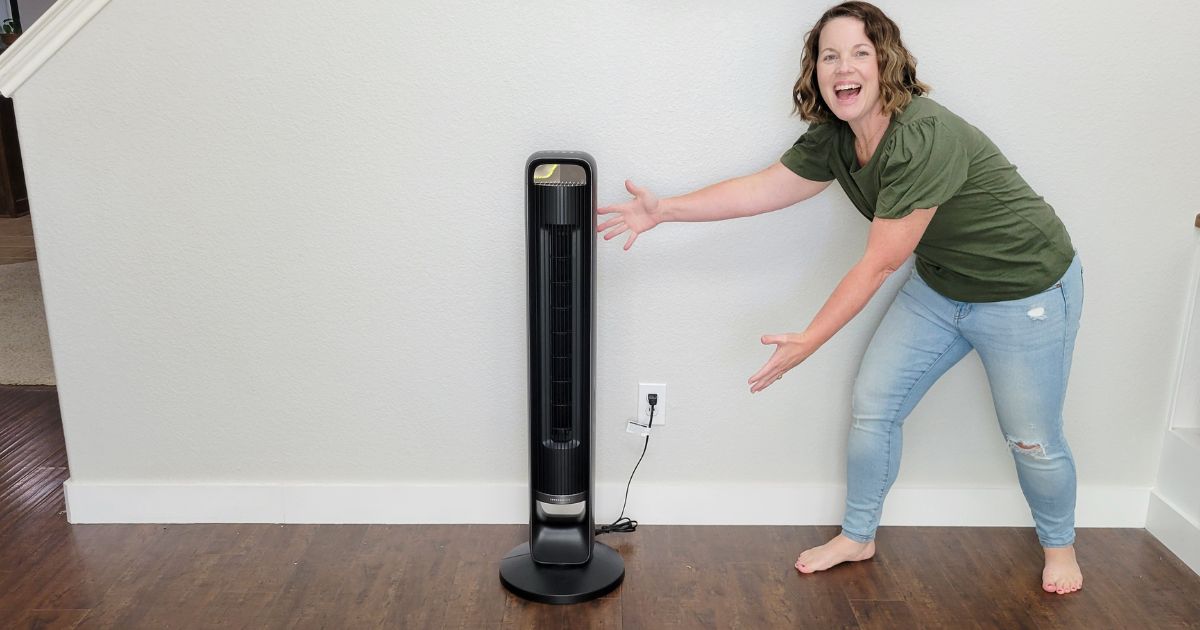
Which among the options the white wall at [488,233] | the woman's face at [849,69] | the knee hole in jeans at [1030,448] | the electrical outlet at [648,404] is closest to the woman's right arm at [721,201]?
the white wall at [488,233]

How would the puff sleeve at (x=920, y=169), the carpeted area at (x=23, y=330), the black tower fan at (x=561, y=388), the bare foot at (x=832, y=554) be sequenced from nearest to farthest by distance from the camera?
the puff sleeve at (x=920, y=169), the black tower fan at (x=561, y=388), the bare foot at (x=832, y=554), the carpeted area at (x=23, y=330)

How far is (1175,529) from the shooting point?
2.33 meters

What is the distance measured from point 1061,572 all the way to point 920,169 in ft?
3.43

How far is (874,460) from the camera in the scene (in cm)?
220

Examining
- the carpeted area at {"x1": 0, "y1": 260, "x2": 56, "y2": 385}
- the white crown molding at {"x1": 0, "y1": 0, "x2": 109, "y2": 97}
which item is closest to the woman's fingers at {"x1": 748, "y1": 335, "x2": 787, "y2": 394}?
the white crown molding at {"x1": 0, "y1": 0, "x2": 109, "y2": 97}

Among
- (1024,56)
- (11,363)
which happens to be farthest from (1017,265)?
(11,363)

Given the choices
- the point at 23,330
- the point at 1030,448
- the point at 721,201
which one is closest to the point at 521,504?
the point at 721,201

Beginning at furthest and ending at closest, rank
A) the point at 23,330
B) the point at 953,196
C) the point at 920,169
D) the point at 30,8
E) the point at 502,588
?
the point at 30,8
the point at 23,330
the point at 502,588
the point at 953,196
the point at 920,169

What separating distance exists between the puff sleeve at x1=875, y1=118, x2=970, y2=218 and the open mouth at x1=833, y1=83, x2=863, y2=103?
11 centimetres

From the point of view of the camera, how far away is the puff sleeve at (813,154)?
6.58ft

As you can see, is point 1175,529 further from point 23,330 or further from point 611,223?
point 23,330

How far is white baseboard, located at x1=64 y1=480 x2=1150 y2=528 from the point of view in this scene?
244cm

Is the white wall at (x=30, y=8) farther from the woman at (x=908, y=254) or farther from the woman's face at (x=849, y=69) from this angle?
the woman's face at (x=849, y=69)

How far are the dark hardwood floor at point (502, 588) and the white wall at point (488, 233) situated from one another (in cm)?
14
